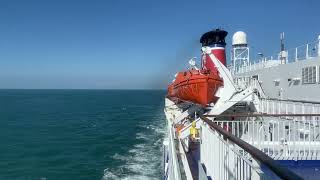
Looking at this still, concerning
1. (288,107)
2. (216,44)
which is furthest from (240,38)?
(288,107)

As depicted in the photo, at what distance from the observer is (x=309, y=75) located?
14625 millimetres

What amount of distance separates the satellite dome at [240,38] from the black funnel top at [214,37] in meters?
10.5

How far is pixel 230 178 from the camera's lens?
15.0ft

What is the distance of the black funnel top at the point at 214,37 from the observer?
19.8 meters

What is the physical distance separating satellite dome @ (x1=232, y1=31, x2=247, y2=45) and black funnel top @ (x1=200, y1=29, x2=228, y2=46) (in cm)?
1052

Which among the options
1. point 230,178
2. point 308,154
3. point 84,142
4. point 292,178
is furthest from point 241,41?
point 292,178

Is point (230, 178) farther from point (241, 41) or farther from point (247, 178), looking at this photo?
point (241, 41)

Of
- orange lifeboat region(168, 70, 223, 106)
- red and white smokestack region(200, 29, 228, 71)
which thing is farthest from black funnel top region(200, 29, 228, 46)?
orange lifeboat region(168, 70, 223, 106)

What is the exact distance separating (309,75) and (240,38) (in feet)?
53.5

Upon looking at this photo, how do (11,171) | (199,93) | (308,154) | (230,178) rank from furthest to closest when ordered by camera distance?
(11,171), (199,93), (308,154), (230,178)

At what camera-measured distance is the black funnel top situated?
19812 millimetres

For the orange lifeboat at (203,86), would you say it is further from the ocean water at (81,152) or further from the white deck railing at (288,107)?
the ocean water at (81,152)

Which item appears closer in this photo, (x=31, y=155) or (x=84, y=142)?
(x=31, y=155)

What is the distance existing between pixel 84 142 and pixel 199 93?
1724 cm
